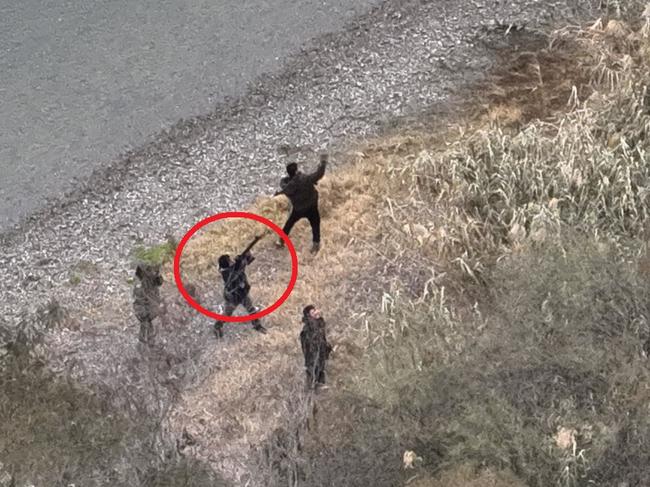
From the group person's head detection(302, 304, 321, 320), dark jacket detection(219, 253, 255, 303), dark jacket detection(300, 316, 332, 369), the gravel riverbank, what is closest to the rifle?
dark jacket detection(219, 253, 255, 303)

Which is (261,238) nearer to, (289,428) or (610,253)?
(289,428)

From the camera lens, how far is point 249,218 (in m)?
10.6

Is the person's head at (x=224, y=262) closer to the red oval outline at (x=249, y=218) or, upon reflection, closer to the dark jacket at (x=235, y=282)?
the dark jacket at (x=235, y=282)

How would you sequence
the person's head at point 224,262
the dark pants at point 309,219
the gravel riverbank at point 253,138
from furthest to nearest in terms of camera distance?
the gravel riverbank at point 253,138 < the dark pants at point 309,219 < the person's head at point 224,262

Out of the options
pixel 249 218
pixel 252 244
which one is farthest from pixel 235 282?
pixel 249 218

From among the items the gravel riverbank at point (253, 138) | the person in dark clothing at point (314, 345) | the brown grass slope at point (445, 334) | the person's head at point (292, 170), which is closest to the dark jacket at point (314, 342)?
the person in dark clothing at point (314, 345)

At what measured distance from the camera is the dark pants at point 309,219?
996cm

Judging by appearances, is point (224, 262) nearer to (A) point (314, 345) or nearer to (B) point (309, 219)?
(B) point (309, 219)

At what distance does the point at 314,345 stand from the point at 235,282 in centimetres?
119

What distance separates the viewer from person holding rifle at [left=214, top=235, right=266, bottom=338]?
31.9 feet

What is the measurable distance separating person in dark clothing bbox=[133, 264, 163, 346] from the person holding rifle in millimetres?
541

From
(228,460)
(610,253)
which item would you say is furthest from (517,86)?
(228,460)

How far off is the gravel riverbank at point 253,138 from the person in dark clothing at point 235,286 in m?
0.91

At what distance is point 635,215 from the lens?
9.31 metres
